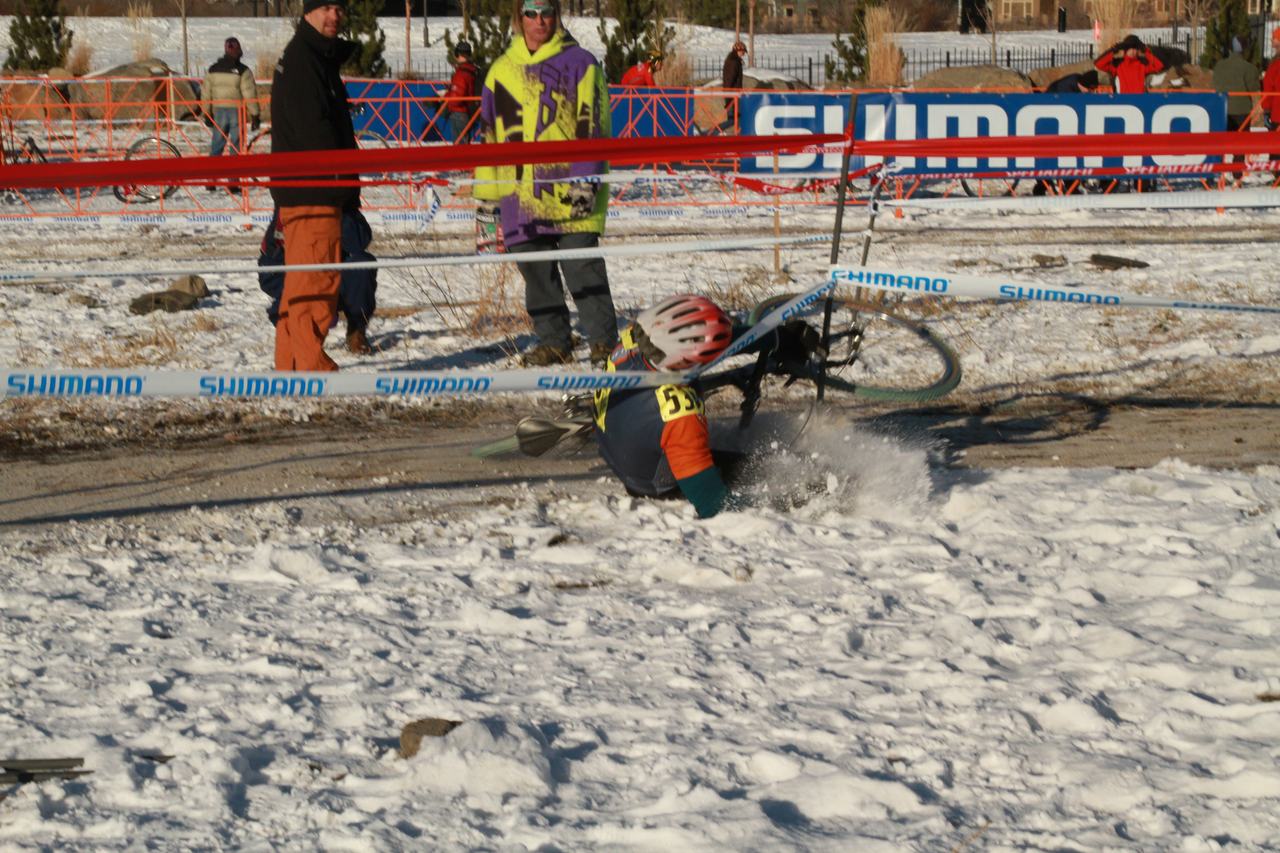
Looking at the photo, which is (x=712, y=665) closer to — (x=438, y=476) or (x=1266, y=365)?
(x=438, y=476)

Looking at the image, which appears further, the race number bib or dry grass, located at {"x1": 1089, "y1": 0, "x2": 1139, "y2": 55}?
dry grass, located at {"x1": 1089, "y1": 0, "x2": 1139, "y2": 55}

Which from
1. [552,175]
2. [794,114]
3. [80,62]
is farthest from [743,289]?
[80,62]

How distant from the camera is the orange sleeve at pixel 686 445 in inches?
217

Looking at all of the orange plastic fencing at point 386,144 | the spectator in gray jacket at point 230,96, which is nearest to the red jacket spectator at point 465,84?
the orange plastic fencing at point 386,144

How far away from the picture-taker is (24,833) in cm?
333

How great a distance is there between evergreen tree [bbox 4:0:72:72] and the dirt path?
3260 centimetres

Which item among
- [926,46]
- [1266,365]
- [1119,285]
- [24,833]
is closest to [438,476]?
[24,833]

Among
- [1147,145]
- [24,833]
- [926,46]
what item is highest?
[926,46]

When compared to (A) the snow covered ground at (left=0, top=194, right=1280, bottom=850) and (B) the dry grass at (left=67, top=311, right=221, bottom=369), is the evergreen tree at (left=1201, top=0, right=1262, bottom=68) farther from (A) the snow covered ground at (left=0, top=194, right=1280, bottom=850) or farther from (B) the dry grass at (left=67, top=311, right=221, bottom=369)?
(A) the snow covered ground at (left=0, top=194, right=1280, bottom=850)

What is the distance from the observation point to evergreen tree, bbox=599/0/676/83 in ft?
104

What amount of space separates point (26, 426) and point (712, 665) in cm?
424

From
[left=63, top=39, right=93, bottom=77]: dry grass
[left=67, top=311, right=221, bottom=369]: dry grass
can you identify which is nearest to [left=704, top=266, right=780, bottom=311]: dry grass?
[left=67, top=311, right=221, bottom=369]: dry grass

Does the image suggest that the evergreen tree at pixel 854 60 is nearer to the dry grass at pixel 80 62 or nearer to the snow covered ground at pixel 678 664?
the dry grass at pixel 80 62

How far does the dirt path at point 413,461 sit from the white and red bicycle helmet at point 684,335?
2.57ft
